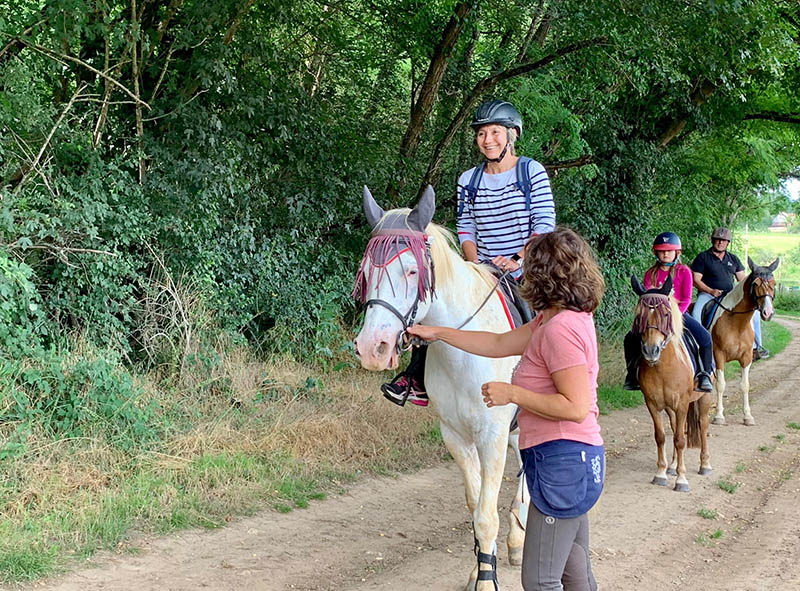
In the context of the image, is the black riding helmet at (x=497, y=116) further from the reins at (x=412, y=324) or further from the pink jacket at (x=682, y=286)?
the pink jacket at (x=682, y=286)

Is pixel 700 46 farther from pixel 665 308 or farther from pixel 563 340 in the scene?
pixel 563 340

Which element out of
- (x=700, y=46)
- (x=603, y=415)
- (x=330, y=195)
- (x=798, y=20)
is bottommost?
(x=603, y=415)

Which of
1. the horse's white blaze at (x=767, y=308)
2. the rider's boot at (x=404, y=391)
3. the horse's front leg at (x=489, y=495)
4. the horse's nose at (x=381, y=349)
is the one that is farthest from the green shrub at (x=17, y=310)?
the horse's white blaze at (x=767, y=308)

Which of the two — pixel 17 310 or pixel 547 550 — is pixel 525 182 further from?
pixel 17 310

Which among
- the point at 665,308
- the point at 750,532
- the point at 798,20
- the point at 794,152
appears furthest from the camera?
the point at 794,152

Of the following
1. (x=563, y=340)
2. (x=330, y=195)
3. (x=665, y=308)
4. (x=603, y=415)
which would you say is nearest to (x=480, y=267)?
(x=563, y=340)

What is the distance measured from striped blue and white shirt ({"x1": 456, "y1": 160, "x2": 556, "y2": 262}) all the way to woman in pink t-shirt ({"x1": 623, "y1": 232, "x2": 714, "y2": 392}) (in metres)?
3.00

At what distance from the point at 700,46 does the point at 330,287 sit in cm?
607

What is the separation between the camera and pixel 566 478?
10.4 feet

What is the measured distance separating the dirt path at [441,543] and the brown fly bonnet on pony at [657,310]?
1.63 metres

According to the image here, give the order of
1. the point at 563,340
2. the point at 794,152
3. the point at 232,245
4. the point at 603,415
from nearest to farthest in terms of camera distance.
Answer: the point at 563,340 → the point at 232,245 → the point at 603,415 → the point at 794,152

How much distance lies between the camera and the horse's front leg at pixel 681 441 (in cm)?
757

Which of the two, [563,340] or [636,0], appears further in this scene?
[636,0]

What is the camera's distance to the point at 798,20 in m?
13.3
